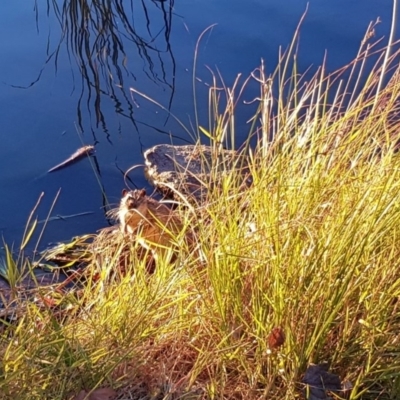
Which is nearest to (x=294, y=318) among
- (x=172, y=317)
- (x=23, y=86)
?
(x=172, y=317)

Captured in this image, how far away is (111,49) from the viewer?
3523mm

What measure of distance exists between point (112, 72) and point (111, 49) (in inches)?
8.9

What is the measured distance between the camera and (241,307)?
1.61 metres

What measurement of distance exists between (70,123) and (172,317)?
5.21 feet

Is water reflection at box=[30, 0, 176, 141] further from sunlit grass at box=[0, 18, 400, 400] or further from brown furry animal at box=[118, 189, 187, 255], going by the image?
sunlit grass at box=[0, 18, 400, 400]

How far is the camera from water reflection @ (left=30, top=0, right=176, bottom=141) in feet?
10.4

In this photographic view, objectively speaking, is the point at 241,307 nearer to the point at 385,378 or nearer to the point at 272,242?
the point at 272,242

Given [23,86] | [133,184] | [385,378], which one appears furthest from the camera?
[23,86]

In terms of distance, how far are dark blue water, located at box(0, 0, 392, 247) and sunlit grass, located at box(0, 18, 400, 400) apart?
0.88 m

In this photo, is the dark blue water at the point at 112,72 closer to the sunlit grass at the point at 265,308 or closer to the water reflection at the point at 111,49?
the water reflection at the point at 111,49

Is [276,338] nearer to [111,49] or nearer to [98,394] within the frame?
[98,394]

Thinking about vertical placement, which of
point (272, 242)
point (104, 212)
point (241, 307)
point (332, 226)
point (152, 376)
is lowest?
point (104, 212)

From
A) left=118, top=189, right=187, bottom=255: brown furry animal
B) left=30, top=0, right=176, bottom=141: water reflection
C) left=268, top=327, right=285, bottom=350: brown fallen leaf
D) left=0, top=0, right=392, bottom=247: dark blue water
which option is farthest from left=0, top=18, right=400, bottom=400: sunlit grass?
left=30, top=0, right=176, bottom=141: water reflection

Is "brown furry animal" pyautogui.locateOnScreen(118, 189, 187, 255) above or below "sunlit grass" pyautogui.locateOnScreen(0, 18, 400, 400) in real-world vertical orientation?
below
